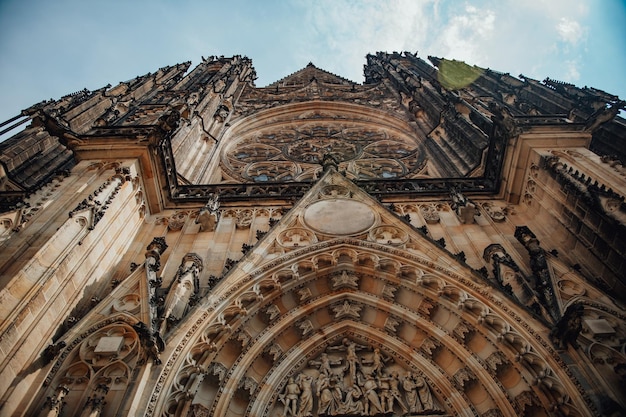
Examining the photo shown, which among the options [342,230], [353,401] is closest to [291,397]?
[353,401]

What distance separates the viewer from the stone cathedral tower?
5305 millimetres

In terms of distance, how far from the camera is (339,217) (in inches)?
343

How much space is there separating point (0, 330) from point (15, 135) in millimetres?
12379

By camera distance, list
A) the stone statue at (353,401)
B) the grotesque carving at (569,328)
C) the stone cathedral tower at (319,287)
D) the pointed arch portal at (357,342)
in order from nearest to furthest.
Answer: the stone cathedral tower at (319,287) < the grotesque carving at (569,328) < the pointed arch portal at (357,342) < the stone statue at (353,401)

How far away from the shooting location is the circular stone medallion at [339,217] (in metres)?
8.33

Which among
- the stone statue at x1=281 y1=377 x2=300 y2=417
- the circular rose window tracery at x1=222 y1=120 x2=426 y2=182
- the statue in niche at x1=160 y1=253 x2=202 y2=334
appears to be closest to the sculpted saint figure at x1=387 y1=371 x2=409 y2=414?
the stone statue at x1=281 y1=377 x2=300 y2=417

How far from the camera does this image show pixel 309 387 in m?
6.50

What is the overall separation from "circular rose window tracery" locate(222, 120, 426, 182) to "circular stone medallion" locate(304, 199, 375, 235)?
445 centimetres

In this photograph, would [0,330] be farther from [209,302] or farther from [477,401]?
[477,401]

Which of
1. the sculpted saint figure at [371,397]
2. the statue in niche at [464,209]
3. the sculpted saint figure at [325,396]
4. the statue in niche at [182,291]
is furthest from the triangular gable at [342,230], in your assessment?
→ the sculpted saint figure at [371,397]

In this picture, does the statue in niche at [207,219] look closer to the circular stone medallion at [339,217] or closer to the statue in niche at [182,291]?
the statue in niche at [182,291]

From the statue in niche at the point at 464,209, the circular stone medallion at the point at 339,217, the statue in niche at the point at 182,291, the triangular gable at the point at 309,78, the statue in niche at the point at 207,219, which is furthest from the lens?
the triangular gable at the point at 309,78

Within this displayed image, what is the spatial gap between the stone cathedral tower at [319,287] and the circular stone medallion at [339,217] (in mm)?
41

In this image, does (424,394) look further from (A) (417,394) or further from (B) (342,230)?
(B) (342,230)
